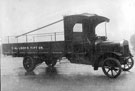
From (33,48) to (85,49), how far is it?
300cm

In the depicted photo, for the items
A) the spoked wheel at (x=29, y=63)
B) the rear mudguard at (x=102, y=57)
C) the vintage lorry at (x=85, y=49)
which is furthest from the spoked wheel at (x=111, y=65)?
the spoked wheel at (x=29, y=63)

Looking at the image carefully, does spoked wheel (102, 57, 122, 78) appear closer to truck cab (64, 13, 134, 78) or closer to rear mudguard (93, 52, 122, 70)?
truck cab (64, 13, 134, 78)

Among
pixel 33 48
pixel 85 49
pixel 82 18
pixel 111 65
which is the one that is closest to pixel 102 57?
pixel 111 65

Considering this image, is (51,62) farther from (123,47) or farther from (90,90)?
(90,90)

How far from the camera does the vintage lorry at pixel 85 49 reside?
8.87 meters

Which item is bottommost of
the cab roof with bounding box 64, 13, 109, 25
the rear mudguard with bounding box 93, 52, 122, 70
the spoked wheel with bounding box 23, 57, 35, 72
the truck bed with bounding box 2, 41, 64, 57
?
the spoked wheel with bounding box 23, 57, 35, 72

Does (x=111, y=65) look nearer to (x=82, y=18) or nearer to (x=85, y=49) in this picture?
(x=85, y=49)

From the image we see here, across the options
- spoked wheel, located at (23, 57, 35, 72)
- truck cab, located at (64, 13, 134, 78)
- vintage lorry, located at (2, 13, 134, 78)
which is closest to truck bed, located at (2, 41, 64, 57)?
Answer: vintage lorry, located at (2, 13, 134, 78)

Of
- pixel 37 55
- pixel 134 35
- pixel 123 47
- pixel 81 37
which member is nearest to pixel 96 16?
pixel 81 37

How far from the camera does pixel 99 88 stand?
6504mm

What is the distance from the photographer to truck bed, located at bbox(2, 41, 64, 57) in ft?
32.6

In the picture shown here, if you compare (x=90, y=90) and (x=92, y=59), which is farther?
(x=92, y=59)

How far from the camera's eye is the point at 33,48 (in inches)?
427

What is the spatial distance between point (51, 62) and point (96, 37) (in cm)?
387
